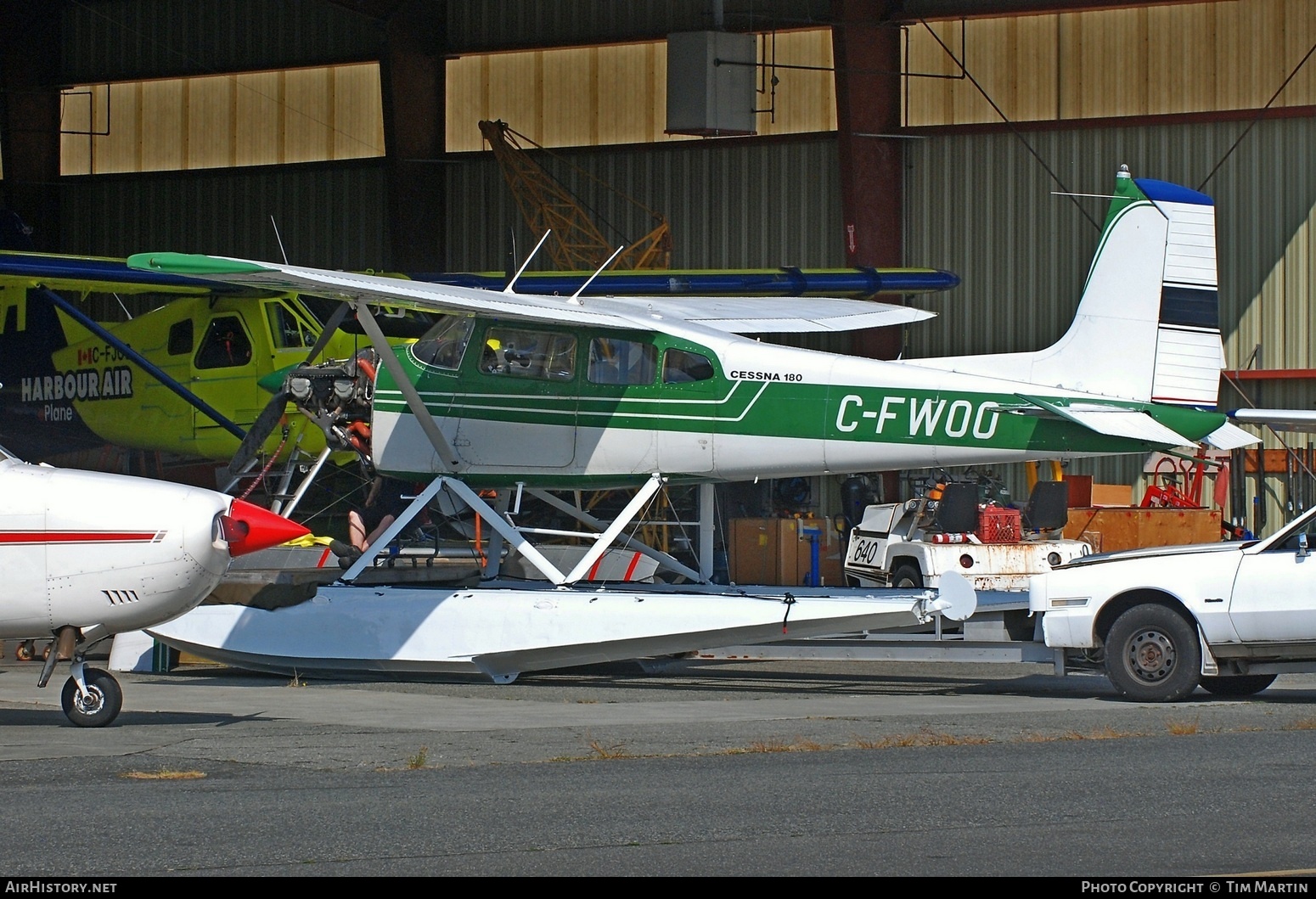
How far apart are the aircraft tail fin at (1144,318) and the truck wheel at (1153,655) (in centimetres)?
199

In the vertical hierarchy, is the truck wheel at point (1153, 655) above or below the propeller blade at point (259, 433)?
below

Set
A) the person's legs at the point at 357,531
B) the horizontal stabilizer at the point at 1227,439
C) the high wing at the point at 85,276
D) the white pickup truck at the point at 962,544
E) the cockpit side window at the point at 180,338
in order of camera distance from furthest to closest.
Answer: the cockpit side window at the point at 180,338 < the high wing at the point at 85,276 < the white pickup truck at the point at 962,544 < the person's legs at the point at 357,531 < the horizontal stabilizer at the point at 1227,439

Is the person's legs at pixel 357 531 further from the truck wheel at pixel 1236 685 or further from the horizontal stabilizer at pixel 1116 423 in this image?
the truck wheel at pixel 1236 685

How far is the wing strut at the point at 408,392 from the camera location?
42.9 feet

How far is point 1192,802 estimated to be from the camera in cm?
696

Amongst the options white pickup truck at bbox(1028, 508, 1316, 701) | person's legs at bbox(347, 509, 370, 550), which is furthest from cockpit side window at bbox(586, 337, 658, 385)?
white pickup truck at bbox(1028, 508, 1316, 701)

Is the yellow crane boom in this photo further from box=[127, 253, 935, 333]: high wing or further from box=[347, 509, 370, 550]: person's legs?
box=[347, 509, 370, 550]: person's legs

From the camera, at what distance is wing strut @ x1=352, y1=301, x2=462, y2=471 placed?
515 inches

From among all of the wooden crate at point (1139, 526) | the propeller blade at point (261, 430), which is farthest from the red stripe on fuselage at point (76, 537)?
the wooden crate at point (1139, 526)

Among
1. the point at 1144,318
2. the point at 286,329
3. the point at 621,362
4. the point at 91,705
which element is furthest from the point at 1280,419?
the point at 286,329

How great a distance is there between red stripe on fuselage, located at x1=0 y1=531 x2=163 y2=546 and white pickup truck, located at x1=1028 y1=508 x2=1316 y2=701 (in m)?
6.03

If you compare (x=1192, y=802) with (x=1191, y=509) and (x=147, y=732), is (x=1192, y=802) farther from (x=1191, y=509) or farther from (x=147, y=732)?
(x=1191, y=509)

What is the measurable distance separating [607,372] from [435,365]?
4.77ft

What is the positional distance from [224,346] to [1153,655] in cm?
1140
